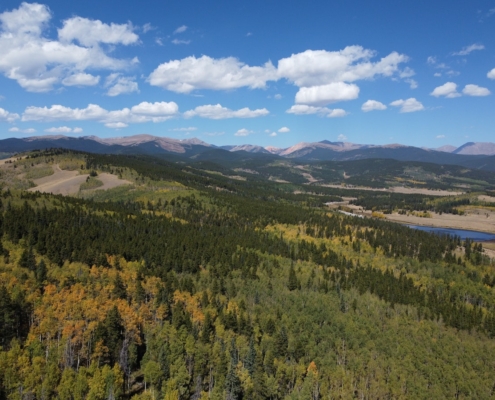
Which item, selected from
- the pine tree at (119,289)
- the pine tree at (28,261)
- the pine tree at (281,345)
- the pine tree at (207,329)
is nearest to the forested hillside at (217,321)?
the pine tree at (281,345)

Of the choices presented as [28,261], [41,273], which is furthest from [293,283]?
[28,261]

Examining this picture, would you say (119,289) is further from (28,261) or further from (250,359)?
(250,359)

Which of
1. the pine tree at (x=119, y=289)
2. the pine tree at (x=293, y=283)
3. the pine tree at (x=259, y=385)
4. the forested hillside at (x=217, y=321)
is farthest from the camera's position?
A: the pine tree at (x=293, y=283)

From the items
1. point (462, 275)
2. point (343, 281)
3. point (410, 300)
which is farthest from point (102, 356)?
point (462, 275)

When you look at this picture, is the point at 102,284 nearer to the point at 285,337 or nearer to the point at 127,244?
the point at 127,244

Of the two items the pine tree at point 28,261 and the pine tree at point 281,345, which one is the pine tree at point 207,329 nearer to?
the pine tree at point 281,345

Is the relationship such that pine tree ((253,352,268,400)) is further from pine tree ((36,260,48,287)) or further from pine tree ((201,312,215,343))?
pine tree ((36,260,48,287))

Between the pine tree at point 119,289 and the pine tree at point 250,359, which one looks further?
the pine tree at point 119,289

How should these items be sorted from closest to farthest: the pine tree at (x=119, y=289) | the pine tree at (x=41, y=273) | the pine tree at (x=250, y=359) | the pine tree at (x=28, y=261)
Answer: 1. the pine tree at (x=250, y=359)
2. the pine tree at (x=41, y=273)
3. the pine tree at (x=119, y=289)
4. the pine tree at (x=28, y=261)
